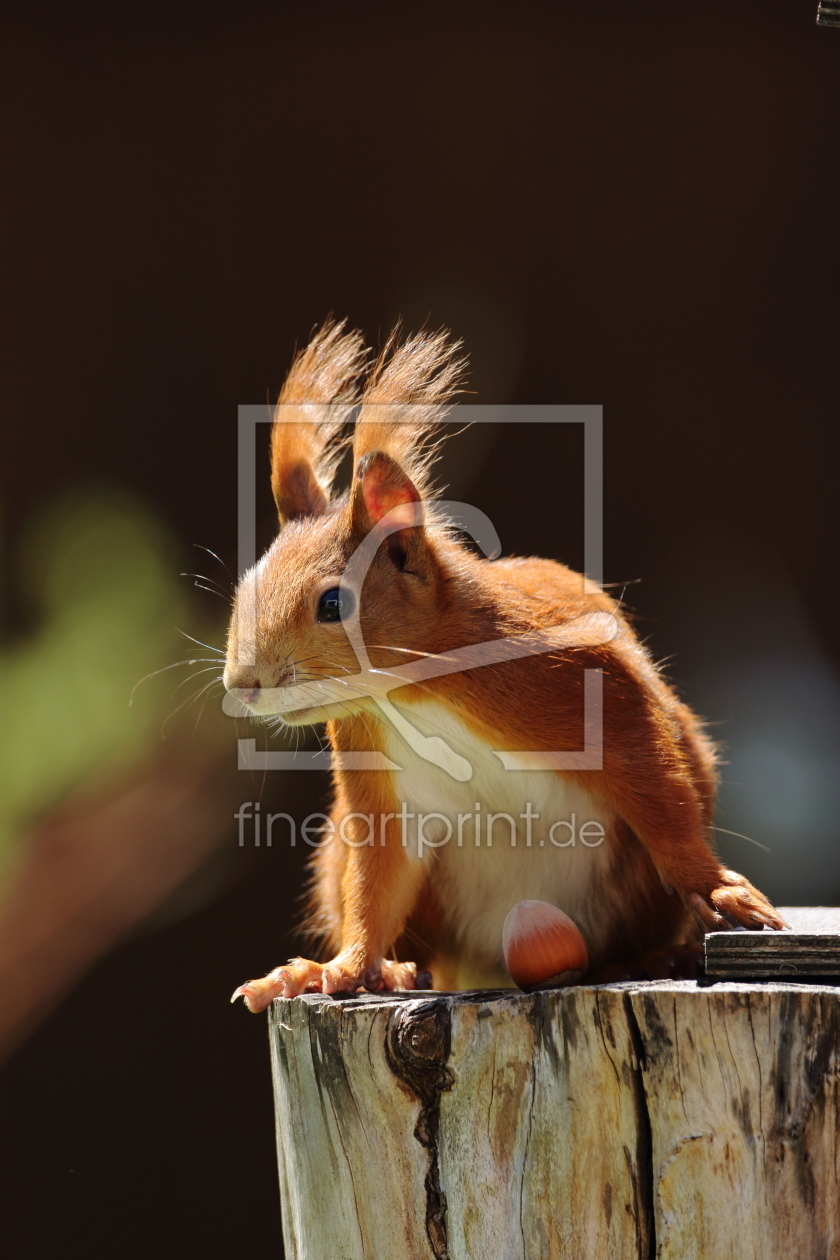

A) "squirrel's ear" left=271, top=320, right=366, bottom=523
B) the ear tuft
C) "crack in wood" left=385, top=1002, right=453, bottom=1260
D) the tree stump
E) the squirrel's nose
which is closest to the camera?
the tree stump

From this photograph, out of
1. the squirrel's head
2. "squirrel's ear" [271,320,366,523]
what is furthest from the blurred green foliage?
the squirrel's head

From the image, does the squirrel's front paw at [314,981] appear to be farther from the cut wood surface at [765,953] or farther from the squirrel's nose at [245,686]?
the cut wood surface at [765,953]

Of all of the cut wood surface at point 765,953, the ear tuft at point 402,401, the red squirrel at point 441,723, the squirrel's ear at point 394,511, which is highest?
the ear tuft at point 402,401

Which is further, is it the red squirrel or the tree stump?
the red squirrel

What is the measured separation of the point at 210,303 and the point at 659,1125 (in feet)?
6.80

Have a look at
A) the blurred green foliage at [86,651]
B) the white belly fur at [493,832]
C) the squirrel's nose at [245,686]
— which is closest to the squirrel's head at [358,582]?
the squirrel's nose at [245,686]

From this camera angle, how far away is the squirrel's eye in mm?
1457

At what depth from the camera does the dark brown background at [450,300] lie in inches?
105

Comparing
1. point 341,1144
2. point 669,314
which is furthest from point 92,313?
point 341,1144

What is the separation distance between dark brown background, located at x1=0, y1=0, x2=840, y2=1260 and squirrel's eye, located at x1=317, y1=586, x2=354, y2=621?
132cm

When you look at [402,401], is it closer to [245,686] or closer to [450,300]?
[245,686]

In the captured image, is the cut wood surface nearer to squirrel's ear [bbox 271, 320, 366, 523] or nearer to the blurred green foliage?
squirrel's ear [bbox 271, 320, 366, 523]

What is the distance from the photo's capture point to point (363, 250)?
274 centimetres

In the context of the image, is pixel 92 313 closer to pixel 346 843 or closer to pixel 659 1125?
pixel 346 843
